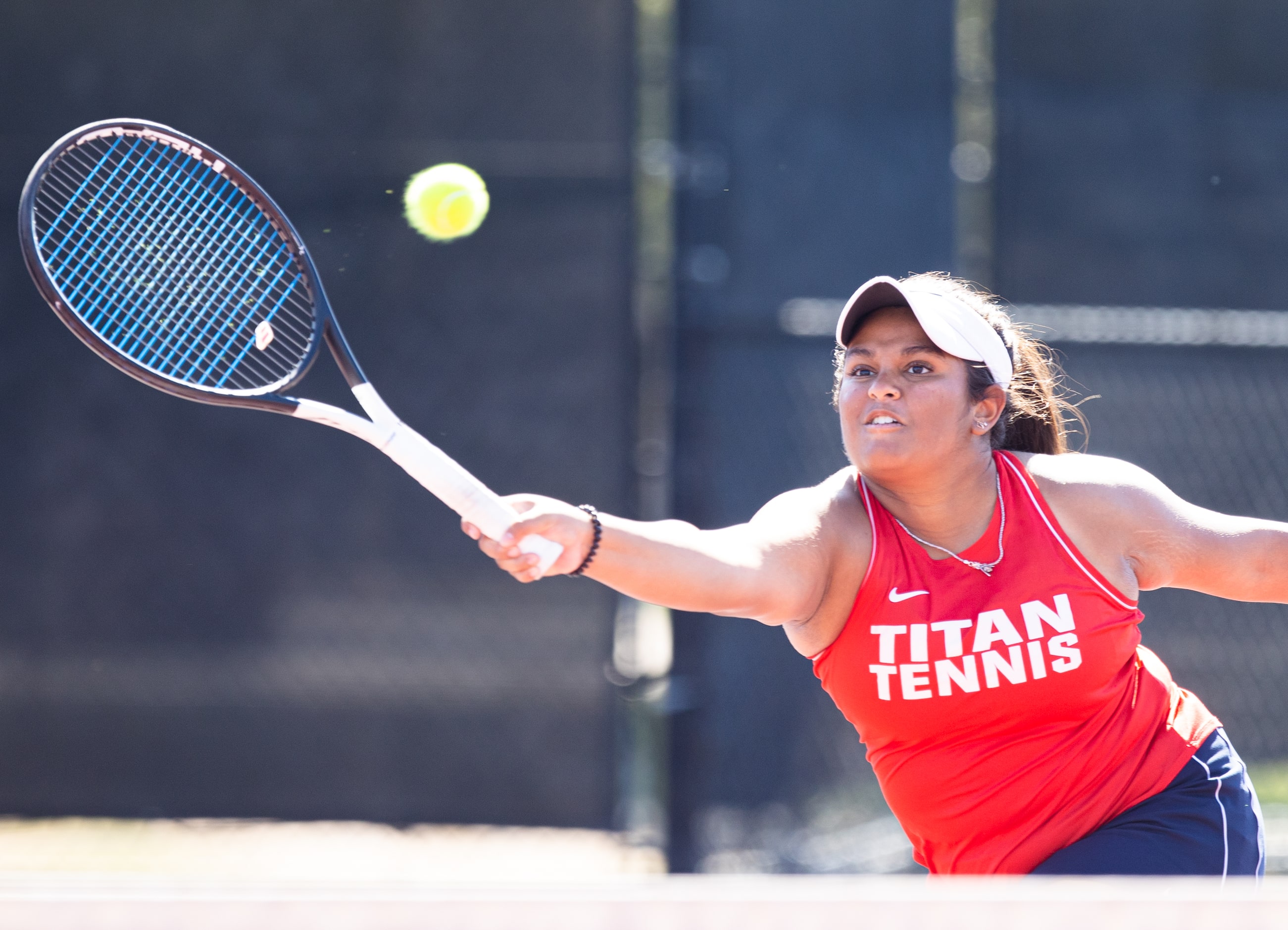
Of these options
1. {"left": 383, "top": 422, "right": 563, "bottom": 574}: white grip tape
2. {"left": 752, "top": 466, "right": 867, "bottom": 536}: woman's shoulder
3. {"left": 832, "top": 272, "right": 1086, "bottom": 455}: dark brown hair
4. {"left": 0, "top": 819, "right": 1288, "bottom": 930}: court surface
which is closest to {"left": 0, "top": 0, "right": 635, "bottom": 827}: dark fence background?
{"left": 832, "top": 272, "right": 1086, "bottom": 455}: dark brown hair

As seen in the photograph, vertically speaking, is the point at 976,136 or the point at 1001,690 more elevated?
the point at 976,136

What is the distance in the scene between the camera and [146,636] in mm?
3893

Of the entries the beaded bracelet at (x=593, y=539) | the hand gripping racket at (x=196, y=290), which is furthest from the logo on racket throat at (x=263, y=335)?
the beaded bracelet at (x=593, y=539)

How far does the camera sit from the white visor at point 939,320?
6.77 ft

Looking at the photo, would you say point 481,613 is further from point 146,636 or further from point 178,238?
point 178,238

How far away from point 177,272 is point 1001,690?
5.62ft

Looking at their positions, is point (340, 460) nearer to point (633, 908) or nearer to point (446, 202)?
point (446, 202)

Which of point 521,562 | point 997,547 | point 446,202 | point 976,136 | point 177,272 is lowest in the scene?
point 521,562

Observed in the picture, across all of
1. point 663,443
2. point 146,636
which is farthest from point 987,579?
Answer: point 146,636

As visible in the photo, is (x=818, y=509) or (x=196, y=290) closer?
(x=818, y=509)

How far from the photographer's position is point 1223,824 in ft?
6.86

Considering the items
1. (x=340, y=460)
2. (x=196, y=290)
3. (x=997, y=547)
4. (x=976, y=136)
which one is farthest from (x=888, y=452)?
(x=976, y=136)

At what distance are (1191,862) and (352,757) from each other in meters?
2.62

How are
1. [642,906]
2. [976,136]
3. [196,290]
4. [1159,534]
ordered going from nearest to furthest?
[642,906], [1159,534], [196,290], [976,136]
